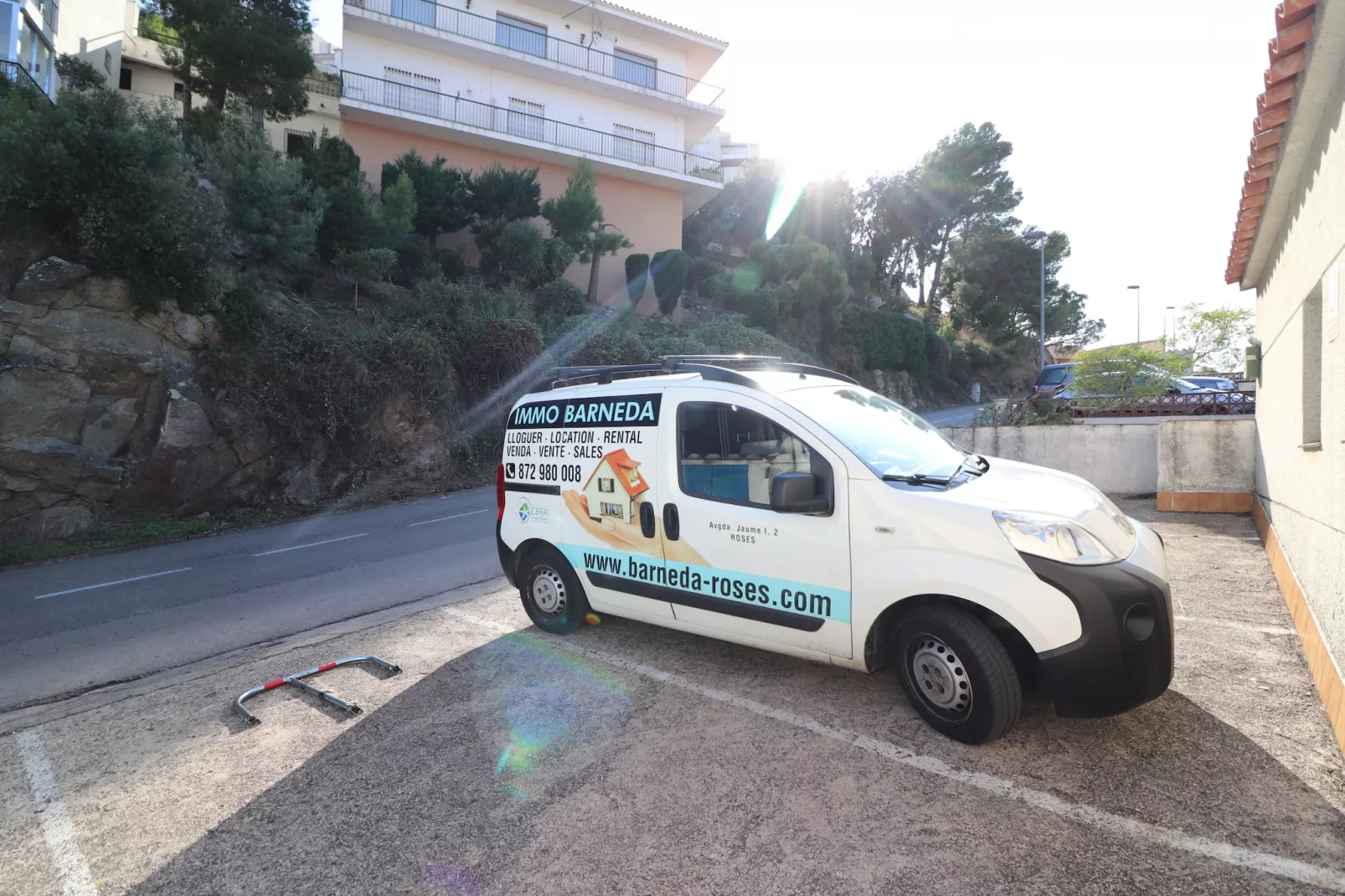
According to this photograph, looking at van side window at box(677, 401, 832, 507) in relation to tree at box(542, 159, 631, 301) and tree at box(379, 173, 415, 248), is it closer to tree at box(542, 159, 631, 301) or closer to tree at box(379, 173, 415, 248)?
A: tree at box(379, 173, 415, 248)

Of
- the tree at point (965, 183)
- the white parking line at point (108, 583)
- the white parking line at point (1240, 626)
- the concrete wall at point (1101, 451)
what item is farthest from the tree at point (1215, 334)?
the tree at point (965, 183)

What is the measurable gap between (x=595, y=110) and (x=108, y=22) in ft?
61.1

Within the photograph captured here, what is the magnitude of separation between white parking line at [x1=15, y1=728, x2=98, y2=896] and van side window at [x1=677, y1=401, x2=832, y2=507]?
321cm

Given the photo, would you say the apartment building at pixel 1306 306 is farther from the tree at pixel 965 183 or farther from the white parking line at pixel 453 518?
the tree at pixel 965 183

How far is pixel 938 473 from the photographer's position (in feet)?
12.9

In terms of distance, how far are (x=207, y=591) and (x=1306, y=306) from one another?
35.3 feet

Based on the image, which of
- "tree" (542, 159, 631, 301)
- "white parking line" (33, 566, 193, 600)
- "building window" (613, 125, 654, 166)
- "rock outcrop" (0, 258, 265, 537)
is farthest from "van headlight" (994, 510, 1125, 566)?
"building window" (613, 125, 654, 166)

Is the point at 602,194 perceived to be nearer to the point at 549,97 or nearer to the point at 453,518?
the point at 549,97

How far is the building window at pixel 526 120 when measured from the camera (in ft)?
87.3

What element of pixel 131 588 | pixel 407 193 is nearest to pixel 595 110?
pixel 407 193

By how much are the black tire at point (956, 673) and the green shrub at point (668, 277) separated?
25851mm

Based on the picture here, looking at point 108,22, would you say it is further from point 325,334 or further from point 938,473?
point 938,473

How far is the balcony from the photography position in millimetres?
25086

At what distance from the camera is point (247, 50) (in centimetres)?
1917
